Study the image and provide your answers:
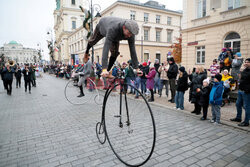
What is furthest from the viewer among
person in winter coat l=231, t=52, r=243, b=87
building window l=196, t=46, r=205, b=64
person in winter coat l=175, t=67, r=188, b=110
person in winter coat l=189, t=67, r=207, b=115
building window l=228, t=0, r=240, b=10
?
building window l=196, t=46, r=205, b=64

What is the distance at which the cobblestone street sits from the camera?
3098 mm

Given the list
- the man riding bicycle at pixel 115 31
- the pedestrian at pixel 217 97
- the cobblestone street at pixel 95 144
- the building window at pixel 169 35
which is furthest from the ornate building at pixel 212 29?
the building window at pixel 169 35

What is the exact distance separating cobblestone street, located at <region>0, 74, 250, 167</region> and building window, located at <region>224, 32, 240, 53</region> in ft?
46.3

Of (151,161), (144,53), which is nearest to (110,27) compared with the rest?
(151,161)

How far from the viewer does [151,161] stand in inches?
121

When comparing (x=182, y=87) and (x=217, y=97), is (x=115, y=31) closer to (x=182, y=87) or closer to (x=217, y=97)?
(x=217, y=97)

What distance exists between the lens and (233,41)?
15992mm

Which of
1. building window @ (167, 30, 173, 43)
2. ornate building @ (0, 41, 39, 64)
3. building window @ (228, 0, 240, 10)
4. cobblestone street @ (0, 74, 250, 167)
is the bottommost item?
cobblestone street @ (0, 74, 250, 167)

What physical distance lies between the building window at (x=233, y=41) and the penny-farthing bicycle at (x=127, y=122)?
16.3m

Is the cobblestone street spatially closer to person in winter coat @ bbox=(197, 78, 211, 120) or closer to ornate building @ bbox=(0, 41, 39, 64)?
person in winter coat @ bbox=(197, 78, 211, 120)

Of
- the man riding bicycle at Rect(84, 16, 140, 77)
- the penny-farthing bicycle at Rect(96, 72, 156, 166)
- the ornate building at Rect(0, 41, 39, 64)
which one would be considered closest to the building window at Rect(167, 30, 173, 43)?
the penny-farthing bicycle at Rect(96, 72, 156, 166)

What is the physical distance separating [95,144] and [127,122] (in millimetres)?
1260

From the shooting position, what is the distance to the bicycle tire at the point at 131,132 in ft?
9.96

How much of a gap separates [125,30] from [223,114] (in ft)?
18.3
